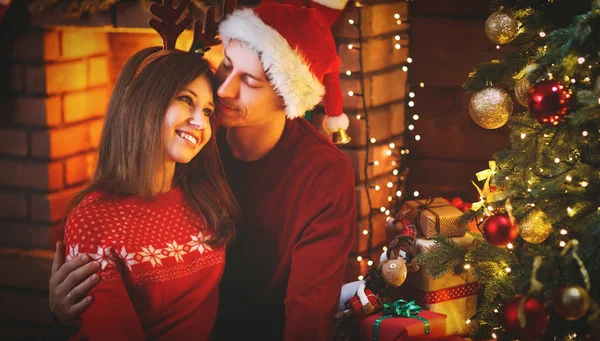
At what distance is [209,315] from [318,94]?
0.69m

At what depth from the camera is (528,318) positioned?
186 centimetres

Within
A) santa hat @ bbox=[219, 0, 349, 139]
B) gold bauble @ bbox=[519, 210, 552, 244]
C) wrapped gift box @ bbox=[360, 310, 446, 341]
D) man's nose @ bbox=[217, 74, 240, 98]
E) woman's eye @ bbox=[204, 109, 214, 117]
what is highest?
santa hat @ bbox=[219, 0, 349, 139]

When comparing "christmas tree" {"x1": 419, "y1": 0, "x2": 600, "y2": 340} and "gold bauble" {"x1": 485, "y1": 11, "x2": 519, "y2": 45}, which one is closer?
"christmas tree" {"x1": 419, "y1": 0, "x2": 600, "y2": 340}

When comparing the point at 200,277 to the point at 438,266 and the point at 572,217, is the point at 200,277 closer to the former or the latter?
the point at 438,266

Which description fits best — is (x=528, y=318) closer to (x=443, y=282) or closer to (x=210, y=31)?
(x=443, y=282)

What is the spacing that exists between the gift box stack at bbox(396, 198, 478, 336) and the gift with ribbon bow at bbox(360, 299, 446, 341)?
0.29ft

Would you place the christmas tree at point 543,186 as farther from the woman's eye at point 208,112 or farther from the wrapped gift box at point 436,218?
the woman's eye at point 208,112

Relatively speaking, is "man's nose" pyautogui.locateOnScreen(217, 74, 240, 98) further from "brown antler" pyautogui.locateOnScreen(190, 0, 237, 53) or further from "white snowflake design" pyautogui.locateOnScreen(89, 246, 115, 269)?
"white snowflake design" pyautogui.locateOnScreen(89, 246, 115, 269)

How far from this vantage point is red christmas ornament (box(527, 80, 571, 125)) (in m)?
1.93

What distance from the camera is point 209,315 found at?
2.28 meters

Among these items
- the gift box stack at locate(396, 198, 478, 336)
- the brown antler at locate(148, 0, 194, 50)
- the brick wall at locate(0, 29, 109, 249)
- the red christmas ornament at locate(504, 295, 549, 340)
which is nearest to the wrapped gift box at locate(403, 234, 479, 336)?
the gift box stack at locate(396, 198, 478, 336)

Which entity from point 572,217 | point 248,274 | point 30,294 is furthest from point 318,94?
point 30,294

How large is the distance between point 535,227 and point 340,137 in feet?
2.12

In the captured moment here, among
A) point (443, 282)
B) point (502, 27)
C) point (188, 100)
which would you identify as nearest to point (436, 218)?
point (443, 282)
